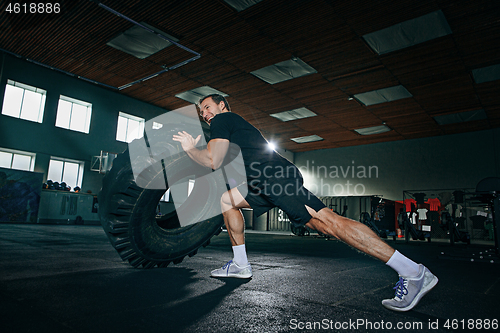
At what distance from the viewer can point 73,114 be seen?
1048 cm

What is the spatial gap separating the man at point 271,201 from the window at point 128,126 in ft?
34.6

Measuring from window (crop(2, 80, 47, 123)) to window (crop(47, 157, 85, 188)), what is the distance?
1.52 m

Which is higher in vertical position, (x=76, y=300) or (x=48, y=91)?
(x=48, y=91)

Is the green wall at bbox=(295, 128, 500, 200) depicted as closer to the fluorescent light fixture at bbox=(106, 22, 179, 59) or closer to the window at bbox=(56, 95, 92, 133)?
the fluorescent light fixture at bbox=(106, 22, 179, 59)

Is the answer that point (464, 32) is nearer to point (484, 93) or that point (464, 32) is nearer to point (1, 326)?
point (484, 93)

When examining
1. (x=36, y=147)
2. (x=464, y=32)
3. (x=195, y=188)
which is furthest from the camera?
(x=36, y=147)

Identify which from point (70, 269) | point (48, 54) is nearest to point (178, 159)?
point (70, 269)

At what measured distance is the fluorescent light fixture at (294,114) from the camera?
1105 cm

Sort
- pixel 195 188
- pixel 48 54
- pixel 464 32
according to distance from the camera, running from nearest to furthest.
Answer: pixel 195 188 < pixel 464 32 < pixel 48 54

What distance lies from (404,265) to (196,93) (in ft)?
31.5

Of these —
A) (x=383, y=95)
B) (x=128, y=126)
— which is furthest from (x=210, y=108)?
(x=128, y=126)

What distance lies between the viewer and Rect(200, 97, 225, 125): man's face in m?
2.12

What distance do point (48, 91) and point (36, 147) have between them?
74.1 inches

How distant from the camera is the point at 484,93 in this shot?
8.95 m
